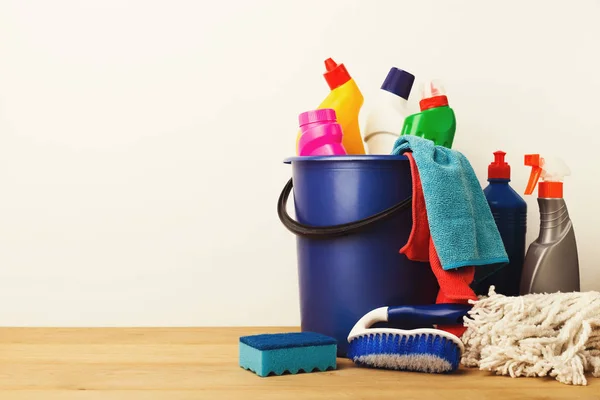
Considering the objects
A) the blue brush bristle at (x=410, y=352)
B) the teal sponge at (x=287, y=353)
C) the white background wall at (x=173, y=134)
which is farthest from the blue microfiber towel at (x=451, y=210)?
the white background wall at (x=173, y=134)

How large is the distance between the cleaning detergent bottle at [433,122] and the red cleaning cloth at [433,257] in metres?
0.14

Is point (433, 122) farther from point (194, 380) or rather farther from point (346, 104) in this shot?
point (194, 380)

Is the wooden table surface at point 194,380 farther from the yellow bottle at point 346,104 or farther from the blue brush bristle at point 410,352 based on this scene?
the yellow bottle at point 346,104

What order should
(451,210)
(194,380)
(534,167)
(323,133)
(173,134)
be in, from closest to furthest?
(194,380) < (451,210) < (323,133) < (534,167) < (173,134)

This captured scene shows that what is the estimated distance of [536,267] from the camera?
1331 mm

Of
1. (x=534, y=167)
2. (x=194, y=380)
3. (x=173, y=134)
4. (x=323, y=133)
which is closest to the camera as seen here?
(x=194, y=380)

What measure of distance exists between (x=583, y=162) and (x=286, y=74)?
25.9 inches

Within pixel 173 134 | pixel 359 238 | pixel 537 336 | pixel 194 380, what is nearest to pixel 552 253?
pixel 537 336

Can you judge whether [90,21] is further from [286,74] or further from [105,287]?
[105,287]

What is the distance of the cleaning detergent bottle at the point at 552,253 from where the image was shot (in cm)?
132

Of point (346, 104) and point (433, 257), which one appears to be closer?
point (433, 257)

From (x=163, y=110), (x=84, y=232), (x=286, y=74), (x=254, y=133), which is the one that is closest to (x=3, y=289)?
(x=84, y=232)

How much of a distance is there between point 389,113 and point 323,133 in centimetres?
15

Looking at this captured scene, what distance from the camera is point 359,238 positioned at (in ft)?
4.00
